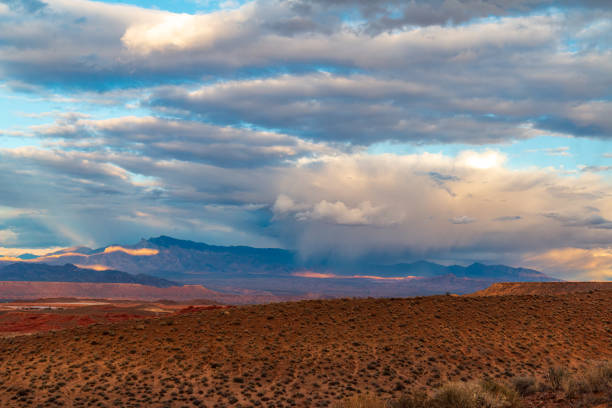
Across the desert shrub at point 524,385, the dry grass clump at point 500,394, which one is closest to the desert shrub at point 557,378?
the dry grass clump at point 500,394

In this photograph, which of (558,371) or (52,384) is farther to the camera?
(52,384)

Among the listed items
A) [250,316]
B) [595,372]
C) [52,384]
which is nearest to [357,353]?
[250,316]

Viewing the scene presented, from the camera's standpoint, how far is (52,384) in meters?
35.2

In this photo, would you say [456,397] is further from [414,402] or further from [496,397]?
[414,402]

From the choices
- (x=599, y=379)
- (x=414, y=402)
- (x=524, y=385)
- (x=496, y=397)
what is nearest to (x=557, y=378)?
(x=524, y=385)

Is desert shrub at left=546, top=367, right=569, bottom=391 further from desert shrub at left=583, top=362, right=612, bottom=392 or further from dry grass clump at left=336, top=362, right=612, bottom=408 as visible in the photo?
desert shrub at left=583, top=362, right=612, bottom=392

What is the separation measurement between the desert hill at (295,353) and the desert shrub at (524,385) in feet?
12.7

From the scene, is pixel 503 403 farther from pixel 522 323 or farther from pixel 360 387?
pixel 522 323

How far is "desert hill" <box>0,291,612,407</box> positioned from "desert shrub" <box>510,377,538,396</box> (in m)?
3.86

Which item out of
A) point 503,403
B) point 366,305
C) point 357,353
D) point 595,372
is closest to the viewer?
point 503,403

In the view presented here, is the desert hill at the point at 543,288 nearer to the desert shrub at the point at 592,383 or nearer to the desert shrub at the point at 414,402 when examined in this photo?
the desert shrub at the point at 592,383

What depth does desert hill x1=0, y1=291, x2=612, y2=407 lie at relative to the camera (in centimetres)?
3444

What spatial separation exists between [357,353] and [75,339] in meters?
23.1

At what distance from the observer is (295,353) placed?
134 ft
